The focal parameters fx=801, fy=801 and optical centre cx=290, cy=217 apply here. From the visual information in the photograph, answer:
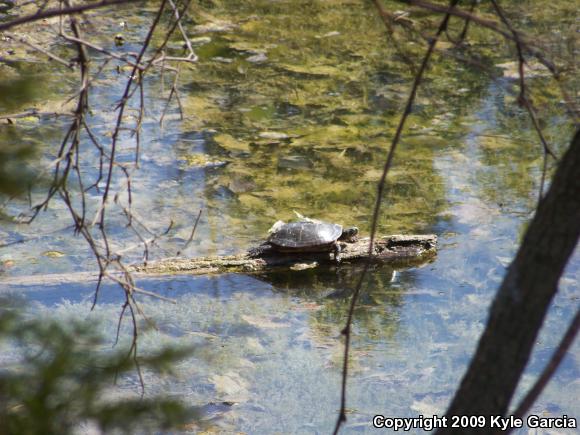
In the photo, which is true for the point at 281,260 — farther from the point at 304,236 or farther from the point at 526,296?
the point at 526,296

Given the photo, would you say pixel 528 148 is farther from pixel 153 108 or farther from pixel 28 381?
pixel 28 381

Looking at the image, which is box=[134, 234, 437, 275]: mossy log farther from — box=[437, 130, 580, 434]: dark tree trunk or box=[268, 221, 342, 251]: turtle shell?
box=[437, 130, 580, 434]: dark tree trunk

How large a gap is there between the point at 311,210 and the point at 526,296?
4.22 m

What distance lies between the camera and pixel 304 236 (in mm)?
5062

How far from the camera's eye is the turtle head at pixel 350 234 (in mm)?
5188

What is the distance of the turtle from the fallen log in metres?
0.07

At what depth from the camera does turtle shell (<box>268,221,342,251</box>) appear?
5.02 m

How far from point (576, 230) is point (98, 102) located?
6551mm

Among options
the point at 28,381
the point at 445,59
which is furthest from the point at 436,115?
the point at 28,381

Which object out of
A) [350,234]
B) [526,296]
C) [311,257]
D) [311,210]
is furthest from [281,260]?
[526,296]

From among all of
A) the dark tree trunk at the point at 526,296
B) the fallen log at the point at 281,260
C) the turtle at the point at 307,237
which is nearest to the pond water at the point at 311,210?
the fallen log at the point at 281,260

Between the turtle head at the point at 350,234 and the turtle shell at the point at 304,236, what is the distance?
74 mm

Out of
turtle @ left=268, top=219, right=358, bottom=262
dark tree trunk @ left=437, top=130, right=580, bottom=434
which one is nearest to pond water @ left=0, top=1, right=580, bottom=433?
turtle @ left=268, top=219, right=358, bottom=262

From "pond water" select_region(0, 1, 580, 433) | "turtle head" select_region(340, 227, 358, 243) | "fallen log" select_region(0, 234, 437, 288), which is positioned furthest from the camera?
"turtle head" select_region(340, 227, 358, 243)
